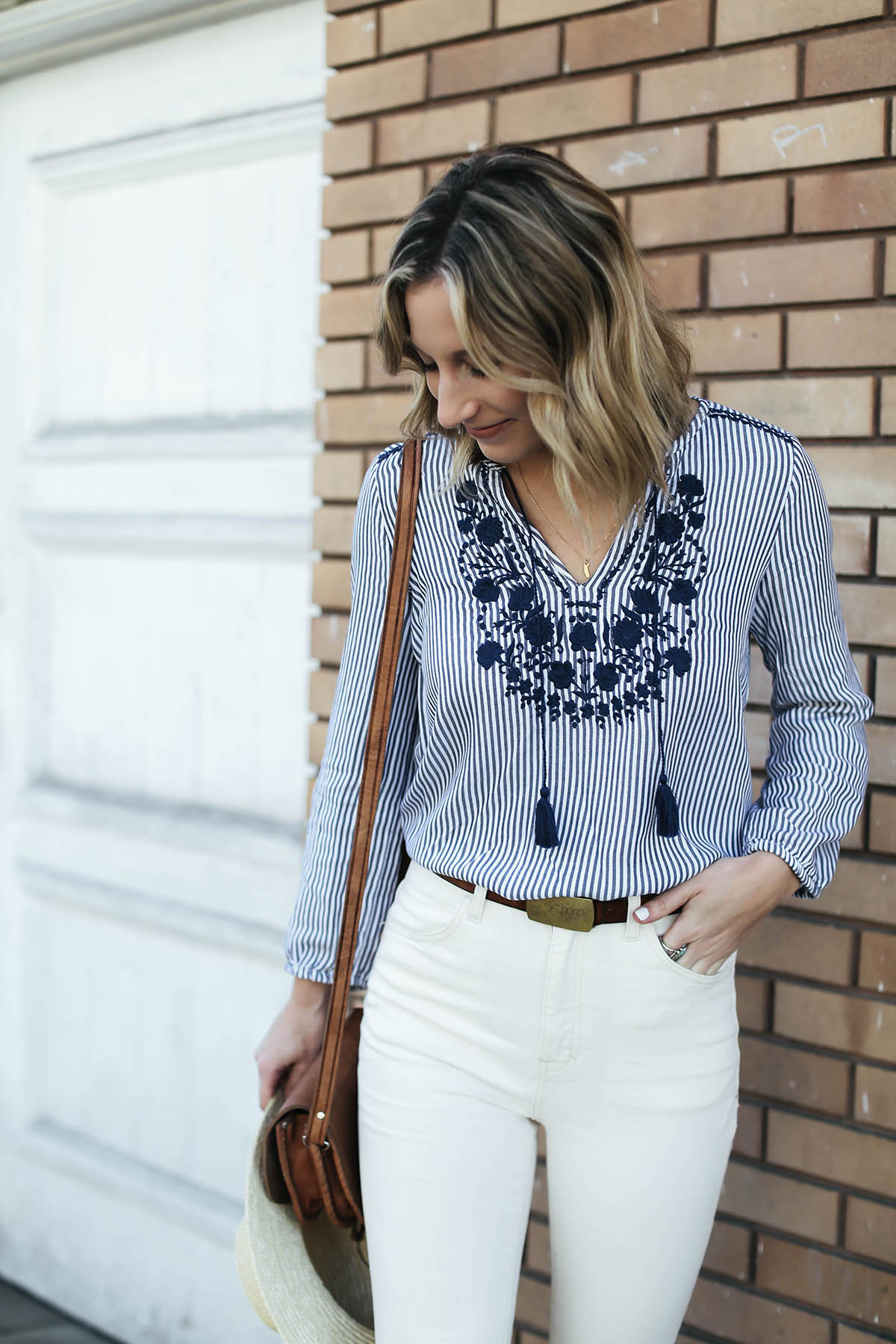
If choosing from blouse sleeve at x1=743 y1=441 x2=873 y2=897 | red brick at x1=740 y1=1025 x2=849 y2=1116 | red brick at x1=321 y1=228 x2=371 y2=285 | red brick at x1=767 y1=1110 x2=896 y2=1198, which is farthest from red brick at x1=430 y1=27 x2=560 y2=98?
red brick at x1=767 y1=1110 x2=896 y2=1198

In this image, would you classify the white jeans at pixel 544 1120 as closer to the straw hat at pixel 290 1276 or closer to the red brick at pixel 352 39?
the straw hat at pixel 290 1276

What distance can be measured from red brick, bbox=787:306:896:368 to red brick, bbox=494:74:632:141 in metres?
0.47

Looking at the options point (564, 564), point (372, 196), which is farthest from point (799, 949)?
point (372, 196)

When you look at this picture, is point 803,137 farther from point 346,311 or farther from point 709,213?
point 346,311

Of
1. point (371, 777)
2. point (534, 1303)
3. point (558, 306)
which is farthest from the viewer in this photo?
point (534, 1303)

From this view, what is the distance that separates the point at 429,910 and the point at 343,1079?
307 mm

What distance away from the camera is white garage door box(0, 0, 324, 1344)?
105 inches

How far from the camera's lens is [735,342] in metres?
1.88

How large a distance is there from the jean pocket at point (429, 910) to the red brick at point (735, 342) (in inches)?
35.9

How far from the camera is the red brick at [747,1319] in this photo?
1.88 meters

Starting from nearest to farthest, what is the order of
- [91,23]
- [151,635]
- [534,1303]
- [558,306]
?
1. [558,306]
2. [534,1303]
3. [91,23]
4. [151,635]

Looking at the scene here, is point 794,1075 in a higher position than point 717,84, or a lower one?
lower

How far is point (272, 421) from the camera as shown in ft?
8.77

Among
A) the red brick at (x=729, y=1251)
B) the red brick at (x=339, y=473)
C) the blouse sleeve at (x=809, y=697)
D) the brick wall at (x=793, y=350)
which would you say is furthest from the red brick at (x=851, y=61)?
the red brick at (x=729, y=1251)
